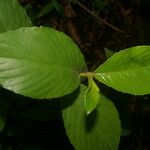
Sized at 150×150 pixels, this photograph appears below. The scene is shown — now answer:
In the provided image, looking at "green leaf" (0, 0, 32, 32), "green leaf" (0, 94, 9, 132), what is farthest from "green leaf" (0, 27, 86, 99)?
"green leaf" (0, 94, 9, 132)

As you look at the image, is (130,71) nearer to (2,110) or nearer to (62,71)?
(62,71)

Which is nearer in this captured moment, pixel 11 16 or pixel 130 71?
pixel 130 71

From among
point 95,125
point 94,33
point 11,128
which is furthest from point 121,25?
point 95,125

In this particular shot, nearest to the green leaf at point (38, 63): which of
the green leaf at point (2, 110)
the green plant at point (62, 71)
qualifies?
the green plant at point (62, 71)

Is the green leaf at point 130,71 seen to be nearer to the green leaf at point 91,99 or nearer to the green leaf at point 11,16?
the green leaf at point 91,99

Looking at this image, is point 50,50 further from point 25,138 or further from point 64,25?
point 64,25

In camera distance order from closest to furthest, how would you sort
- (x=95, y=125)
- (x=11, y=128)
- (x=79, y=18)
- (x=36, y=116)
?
(x=95, y=125), (x=36, y=116), (x=11, y=128), (x=79, y=18)

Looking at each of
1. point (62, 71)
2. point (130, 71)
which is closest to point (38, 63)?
point (62, 71)

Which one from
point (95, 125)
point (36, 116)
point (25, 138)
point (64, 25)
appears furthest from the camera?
point (64, 25)
